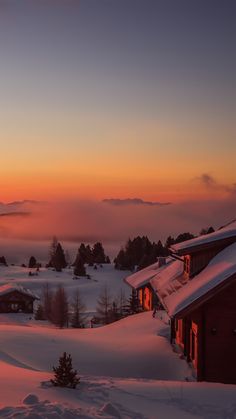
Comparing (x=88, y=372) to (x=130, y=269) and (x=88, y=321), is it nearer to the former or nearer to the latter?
(x=88, y=321)

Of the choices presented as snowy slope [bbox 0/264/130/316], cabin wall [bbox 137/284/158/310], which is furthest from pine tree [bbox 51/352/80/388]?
snowy slope [bbox 0/264/130/316]

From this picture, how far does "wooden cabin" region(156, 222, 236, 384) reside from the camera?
714 inches

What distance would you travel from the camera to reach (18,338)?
23906mm

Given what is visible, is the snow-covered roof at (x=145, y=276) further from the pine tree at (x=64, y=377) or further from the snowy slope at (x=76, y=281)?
the pine tree at (x=64, y=377)

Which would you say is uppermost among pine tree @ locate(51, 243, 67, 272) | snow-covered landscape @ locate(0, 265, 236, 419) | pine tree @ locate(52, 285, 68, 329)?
pine tree @ locate(51, 243, 67, 272)

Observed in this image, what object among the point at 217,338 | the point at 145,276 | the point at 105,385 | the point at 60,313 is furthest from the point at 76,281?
the point at 105,385

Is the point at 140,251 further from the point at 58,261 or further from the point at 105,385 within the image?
the point at 105,385

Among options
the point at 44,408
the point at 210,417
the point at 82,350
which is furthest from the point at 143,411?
the point at 82,350

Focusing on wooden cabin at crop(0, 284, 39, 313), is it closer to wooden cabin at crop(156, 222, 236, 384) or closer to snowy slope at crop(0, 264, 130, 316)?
snowy slope at crop(0, 264, 130, 316)

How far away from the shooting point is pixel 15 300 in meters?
71.4

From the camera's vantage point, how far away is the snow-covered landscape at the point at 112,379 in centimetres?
1125

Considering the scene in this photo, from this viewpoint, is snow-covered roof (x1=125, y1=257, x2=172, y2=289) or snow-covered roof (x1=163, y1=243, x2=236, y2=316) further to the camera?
snow-covered roof (x1=125, y1=257, x2=172, y2=289)

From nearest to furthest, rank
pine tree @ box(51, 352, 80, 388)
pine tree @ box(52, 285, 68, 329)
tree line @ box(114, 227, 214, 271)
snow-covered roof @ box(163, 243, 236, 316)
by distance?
pine tree @ box(51, 352, 80, 388) < snow-covered roof @ box(163, 243, 236, 316) < pine tree @ box(52, 285, 68, 329) < tree line @ box(114, 227, 214, 271)

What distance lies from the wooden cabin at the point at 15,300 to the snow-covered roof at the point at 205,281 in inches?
2077
